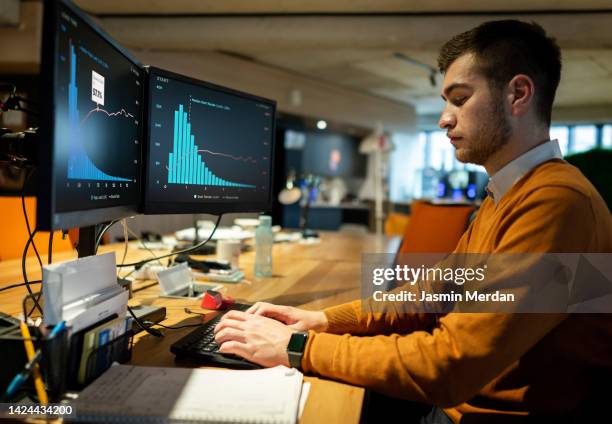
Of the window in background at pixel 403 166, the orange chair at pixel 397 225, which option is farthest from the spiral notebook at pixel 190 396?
the window in background at pixel 403 166

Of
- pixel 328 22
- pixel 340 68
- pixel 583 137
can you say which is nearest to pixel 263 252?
pixel 328 22

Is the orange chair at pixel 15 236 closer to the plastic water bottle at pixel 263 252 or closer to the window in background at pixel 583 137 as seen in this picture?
the plastic water bottle at pixel 263 252

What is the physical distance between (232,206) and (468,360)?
899 mm

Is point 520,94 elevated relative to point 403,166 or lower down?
lower down

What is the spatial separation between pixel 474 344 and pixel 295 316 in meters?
0.42

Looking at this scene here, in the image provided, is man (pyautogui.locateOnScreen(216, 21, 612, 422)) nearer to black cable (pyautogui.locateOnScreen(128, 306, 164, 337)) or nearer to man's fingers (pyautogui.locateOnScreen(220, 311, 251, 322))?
man's fingers (pyautogui.locateOnScreen(220, 311, 251, 322))

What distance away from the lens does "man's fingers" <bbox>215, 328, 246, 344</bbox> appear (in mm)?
856

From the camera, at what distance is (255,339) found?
846 mm

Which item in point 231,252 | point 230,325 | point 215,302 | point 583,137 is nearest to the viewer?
point 230,325

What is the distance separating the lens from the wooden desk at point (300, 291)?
72cm

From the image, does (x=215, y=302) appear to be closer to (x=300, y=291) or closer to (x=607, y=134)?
(x=300, y=291)

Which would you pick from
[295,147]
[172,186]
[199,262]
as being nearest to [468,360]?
[172,186]

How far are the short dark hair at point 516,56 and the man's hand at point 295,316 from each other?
1.99 feet

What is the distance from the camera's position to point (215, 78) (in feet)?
18.0
